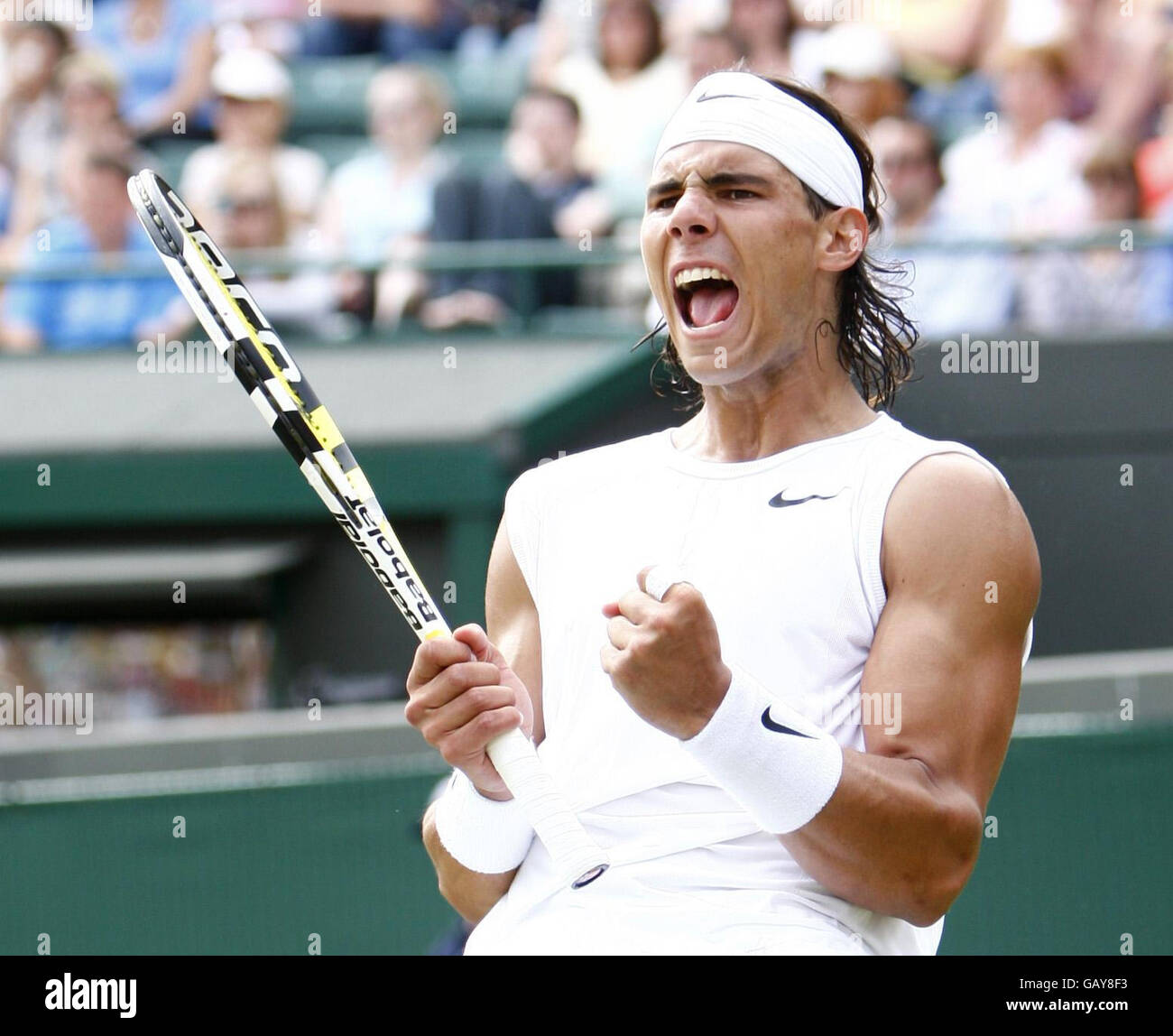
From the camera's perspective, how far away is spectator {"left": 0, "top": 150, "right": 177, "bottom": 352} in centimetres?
732

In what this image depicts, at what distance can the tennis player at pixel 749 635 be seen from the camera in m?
2.29

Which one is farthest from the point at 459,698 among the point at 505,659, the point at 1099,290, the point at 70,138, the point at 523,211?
the point at 70,138

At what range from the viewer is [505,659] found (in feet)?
9.09

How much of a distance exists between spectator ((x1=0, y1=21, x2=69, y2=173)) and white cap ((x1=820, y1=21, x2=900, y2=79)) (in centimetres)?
376

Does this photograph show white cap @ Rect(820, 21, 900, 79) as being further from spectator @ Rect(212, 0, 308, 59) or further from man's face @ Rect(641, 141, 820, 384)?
man's face @ Rect(641, 141, 820, 384)

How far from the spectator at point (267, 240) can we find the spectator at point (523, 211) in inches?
18.1

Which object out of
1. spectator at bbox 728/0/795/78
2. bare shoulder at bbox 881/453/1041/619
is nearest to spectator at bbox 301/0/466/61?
spectator at bbox 728/0/795/78

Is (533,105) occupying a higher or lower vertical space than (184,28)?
lower

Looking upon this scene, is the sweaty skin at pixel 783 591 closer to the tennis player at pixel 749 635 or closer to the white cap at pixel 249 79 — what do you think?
the tennis player at pixel 749 635

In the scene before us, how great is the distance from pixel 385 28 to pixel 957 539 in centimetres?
788

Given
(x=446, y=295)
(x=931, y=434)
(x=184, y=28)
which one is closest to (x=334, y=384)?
(x=446, y=295)

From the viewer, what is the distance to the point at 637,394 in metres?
6.78
